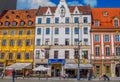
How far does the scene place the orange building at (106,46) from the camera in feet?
172

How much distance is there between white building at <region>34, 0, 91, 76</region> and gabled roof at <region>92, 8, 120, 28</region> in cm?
277

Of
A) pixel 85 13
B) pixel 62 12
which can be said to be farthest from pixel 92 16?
pixel 62 12

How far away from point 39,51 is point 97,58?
502 inches

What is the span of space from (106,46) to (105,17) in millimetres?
8006

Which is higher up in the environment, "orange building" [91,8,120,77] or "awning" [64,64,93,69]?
"orange building" [91,8,120,77]

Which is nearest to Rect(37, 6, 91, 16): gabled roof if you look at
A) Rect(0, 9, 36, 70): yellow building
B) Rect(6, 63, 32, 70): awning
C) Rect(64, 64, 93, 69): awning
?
Rect(0, 9, 36, 70): yellow building

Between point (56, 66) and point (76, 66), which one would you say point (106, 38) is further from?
point (56, 66)

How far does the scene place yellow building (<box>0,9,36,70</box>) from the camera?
183 feet

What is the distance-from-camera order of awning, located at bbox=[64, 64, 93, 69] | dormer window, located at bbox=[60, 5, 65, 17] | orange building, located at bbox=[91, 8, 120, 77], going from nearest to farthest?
awning, located at bbox=[64, 64, 93, 69] < orange building, located at bbox=[91, 8, 120, 77] < dormer window, located at bbox=[60, 5, 65, 17]

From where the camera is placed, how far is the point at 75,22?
183 feet

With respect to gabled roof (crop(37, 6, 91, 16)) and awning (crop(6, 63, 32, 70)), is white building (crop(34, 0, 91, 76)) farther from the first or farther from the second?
Answer: awning (crop(6, 63, 32, 70))

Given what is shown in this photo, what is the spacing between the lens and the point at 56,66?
178 ft

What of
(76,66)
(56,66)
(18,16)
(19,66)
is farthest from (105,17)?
(19,66)

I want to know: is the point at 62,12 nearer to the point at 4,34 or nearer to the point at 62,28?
the point at 62,28
